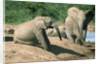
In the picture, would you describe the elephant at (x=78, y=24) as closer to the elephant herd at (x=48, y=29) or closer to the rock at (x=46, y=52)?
the elephant herd at (x=48, y=29)

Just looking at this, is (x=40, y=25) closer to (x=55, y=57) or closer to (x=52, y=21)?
(x=52, y=21)

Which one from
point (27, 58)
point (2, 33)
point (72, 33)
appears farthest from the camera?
point (72, 33)

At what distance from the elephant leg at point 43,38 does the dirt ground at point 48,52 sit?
2.8 inches

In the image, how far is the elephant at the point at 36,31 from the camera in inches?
143

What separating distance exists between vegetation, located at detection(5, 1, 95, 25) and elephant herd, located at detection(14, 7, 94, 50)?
78mm

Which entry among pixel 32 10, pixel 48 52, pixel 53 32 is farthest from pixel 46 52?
pixel 32 10

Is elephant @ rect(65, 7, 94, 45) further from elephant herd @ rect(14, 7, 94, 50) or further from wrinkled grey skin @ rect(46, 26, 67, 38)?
wrinkled grey skin @ rect(46, 26, 67, 38)

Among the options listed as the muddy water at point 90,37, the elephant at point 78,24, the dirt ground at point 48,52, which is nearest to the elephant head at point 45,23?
the dirt ground at point 48,52

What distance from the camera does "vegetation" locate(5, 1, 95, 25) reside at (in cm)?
349

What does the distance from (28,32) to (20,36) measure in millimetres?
160

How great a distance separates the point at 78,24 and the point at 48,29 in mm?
661

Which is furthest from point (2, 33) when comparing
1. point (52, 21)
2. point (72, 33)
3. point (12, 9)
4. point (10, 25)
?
point (72, 33)

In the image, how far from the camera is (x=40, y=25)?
372 cm

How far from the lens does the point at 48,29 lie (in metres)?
3.73
